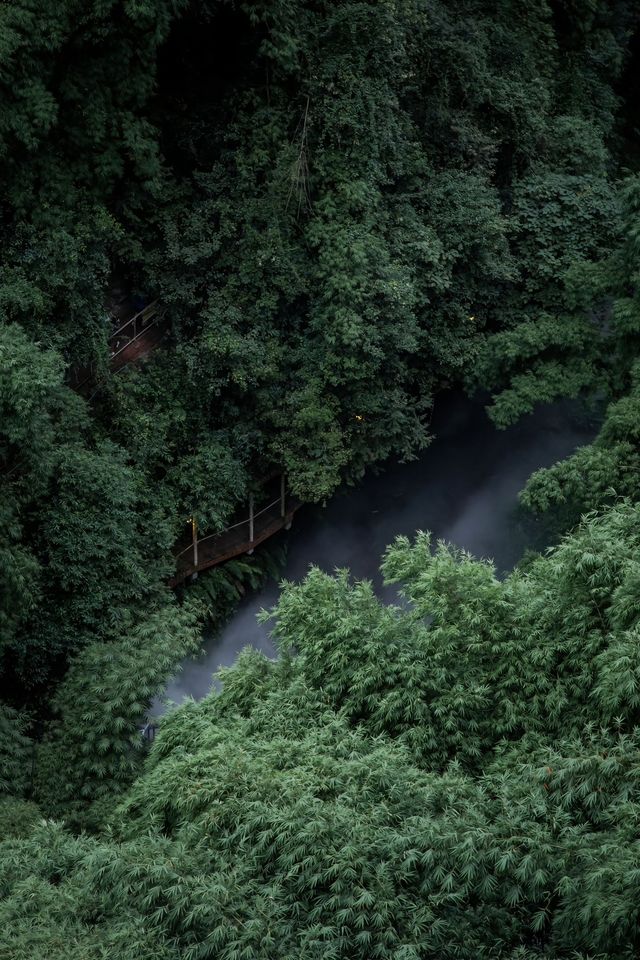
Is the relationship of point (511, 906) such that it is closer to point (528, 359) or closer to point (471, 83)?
point (528, 359)

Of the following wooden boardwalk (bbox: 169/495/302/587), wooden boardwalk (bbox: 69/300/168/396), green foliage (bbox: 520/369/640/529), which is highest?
wooden boardwalk (bbox: 69/300/168/396)

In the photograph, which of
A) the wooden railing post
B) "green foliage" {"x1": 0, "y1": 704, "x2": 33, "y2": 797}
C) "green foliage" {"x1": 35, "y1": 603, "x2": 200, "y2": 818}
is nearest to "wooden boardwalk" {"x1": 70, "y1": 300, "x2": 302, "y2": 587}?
the wooden railing post

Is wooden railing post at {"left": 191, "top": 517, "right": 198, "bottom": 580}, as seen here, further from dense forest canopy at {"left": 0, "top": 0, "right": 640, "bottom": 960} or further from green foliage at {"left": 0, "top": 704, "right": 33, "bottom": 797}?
green foliage at {"left": 0, "top": 704, "right": 33, "bottom": 797}

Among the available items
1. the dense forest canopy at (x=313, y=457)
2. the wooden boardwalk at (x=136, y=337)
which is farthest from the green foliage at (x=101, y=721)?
the wooden boardwalk at (x=136, y=337)

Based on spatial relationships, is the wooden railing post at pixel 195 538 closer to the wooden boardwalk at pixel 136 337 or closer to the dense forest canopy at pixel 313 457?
the dense forest canopy at pixel 313 457

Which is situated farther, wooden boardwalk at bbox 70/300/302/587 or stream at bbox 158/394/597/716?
stream at bbox 158/394/597/716
